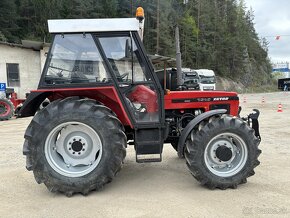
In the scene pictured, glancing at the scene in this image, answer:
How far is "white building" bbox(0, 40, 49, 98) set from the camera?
19141 mm

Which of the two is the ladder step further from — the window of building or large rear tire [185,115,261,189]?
the window of building

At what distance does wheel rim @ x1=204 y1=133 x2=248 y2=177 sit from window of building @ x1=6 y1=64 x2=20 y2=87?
18.1 meters

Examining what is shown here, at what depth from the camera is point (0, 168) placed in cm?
543

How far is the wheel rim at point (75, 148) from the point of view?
163 inches

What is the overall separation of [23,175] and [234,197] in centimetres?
335

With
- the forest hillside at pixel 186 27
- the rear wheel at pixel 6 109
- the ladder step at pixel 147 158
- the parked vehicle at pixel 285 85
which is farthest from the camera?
the parked vehicle at pixel 285 85

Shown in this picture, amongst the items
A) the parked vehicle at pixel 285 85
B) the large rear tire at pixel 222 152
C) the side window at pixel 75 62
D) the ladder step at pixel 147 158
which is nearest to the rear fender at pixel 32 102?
the side window at pixel 75 62

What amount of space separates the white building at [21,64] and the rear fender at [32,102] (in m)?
15.6

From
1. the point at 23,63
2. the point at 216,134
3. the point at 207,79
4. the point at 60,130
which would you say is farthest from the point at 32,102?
the point at 207,79

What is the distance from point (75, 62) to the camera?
416 cm

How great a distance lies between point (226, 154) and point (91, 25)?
256cm

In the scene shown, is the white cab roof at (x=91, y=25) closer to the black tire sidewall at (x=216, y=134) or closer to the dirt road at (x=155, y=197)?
the black tire sidewall at (x=216, y=134)

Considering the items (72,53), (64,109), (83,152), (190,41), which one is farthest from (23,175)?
(190,41)

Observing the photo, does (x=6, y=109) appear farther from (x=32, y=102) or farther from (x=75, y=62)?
(x=75, y=62)
